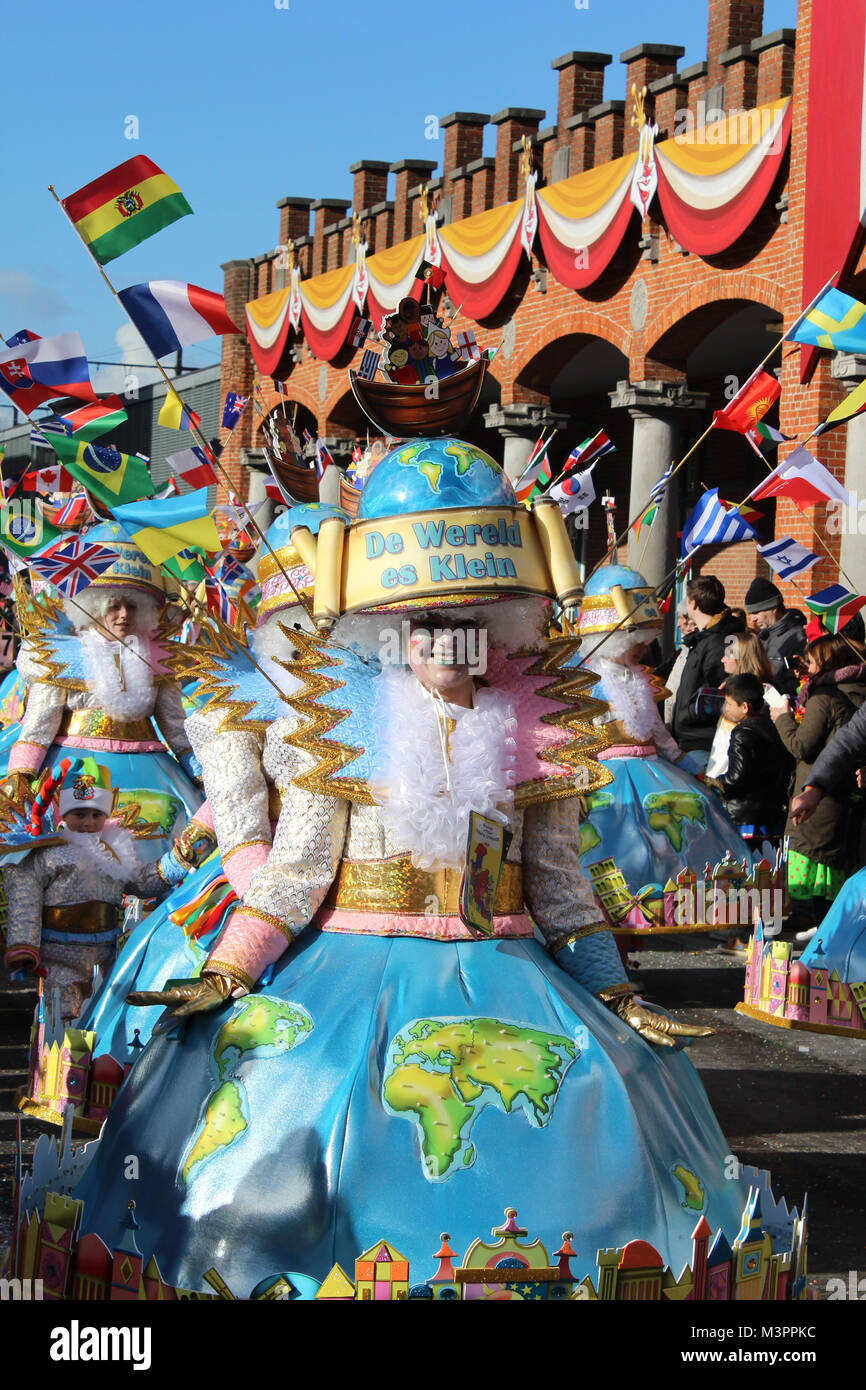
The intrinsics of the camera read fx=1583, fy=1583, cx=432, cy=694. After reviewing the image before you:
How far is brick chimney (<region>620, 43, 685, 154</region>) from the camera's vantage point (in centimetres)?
1438

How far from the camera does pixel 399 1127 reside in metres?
3.08

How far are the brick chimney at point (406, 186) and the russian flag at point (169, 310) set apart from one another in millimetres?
14826

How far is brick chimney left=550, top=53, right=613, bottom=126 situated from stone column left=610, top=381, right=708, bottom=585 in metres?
2.95

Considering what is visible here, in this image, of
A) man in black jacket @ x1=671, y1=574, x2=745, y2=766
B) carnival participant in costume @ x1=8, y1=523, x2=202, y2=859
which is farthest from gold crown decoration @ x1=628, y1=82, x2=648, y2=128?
carnival participant in costume @ x1=8, y1=523, x2=202, y2=859

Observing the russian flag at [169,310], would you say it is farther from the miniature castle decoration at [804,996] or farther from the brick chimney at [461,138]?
the brick chimney at [461,138]

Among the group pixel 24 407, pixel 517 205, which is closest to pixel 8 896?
pixel 24 407

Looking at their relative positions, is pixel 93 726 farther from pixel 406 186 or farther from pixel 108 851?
pixel 406 186

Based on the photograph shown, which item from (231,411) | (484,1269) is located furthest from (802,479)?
(484,1269)

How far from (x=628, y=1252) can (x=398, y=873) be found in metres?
1.02

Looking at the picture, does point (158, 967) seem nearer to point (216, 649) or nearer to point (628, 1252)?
point (216, 649)

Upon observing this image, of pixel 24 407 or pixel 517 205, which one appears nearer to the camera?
pixel 24 407

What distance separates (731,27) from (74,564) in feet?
29.5

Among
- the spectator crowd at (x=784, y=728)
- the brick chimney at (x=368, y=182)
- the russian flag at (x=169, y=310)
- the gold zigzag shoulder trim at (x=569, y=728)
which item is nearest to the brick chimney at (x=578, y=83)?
the brick chimney at (x=368, y=182)

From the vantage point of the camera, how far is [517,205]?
16.0 metres
